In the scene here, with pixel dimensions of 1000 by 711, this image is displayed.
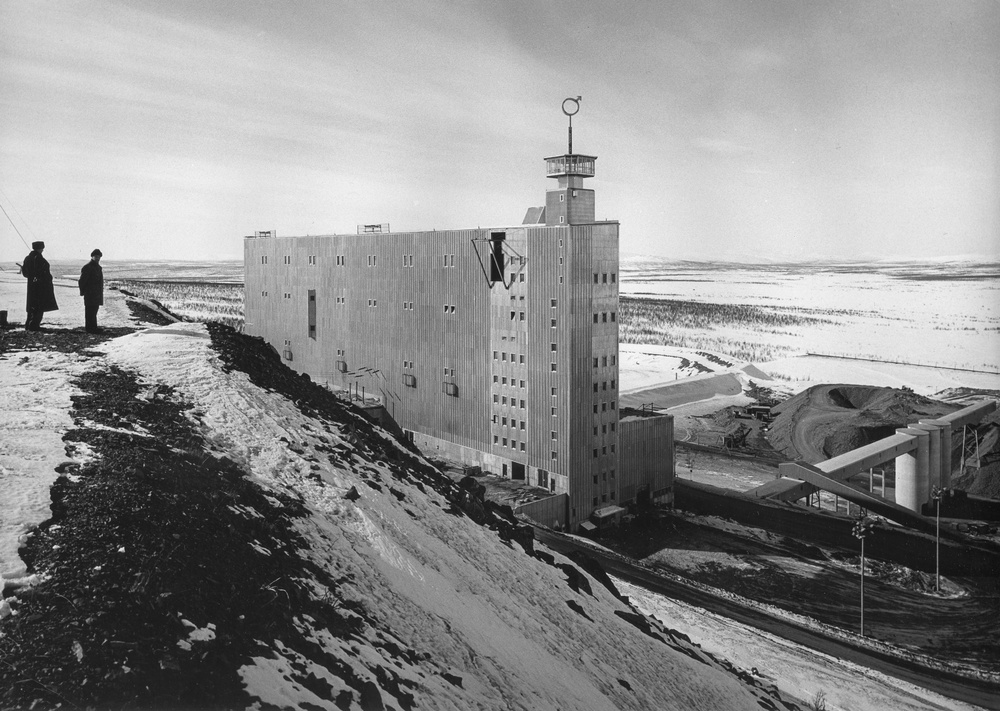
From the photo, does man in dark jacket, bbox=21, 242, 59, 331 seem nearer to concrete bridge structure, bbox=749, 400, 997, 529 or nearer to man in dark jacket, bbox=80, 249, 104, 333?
man in dark jacket, bbox=80, 249, 104, 333

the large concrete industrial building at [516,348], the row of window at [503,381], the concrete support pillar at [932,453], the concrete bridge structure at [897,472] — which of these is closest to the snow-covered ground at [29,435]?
the large concrete industrial building at [516,348]

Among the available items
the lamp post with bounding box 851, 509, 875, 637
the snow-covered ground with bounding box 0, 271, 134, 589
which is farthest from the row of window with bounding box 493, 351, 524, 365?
the snow-covered ground with bounding box 0, 271, 134, 589

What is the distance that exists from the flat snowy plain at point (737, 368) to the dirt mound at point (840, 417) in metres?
6.42

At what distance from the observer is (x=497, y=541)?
10141mm

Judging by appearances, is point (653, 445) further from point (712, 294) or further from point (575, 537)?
point (712, 294)

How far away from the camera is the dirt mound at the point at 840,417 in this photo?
35250 mm

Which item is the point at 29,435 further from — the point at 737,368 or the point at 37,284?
the point at 737,368

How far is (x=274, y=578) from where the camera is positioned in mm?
6250

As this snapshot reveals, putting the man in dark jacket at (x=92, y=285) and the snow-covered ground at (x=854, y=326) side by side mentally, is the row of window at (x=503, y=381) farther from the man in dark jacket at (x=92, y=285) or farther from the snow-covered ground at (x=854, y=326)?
the snow-covered ground at (x=854, y=326)

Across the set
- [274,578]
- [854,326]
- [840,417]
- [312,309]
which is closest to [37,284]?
[274,578]

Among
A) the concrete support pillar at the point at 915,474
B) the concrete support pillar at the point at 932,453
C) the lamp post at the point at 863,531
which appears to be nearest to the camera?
the lamp post at the point at 863,531

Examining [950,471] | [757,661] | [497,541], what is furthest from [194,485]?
[950,471]

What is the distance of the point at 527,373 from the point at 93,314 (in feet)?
51.2

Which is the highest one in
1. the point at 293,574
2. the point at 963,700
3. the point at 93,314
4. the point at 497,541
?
the point at 93,314
